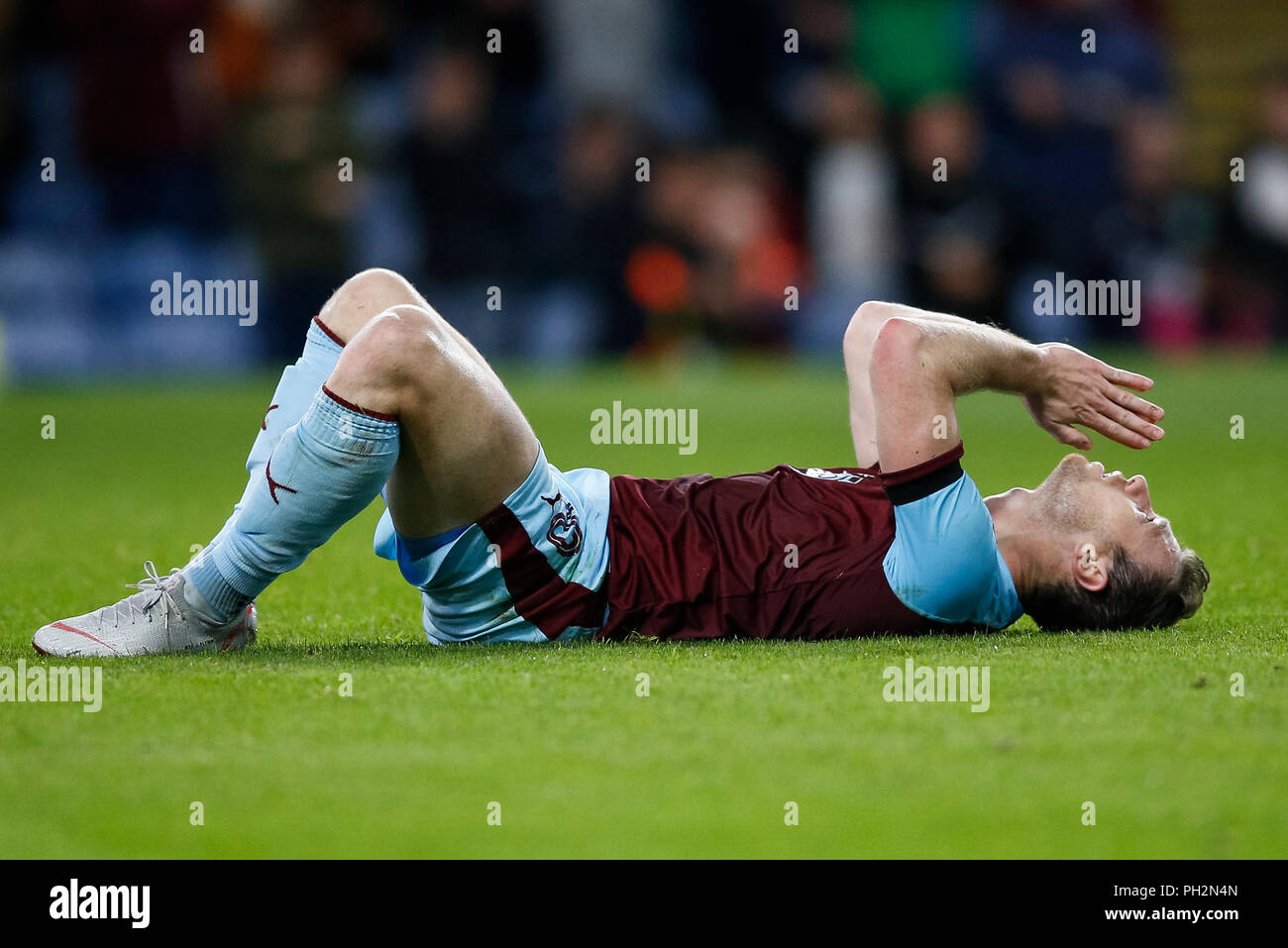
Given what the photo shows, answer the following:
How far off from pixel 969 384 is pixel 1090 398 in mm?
305

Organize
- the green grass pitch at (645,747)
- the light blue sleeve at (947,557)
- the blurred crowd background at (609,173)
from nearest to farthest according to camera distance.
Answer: the green grass pitch at (645,747) → the light blue sleeve at (947,557) → the blurred crowd background at (609,173)

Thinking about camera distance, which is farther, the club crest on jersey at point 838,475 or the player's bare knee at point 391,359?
the club crest on jersey at point 838,475

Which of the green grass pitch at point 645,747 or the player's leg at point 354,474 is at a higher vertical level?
the player's leg at point 354,474

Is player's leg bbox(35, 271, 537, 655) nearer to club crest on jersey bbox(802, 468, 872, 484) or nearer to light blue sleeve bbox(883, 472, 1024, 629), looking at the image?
club crest on jersey bbox(802, 468, 872, 484)

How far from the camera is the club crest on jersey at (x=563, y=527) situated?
4.00 meters

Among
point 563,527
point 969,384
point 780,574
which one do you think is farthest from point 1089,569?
point 563,527

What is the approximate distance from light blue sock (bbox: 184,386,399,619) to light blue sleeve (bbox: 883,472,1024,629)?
116cm

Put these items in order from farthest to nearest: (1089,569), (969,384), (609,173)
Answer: (609,173) < (1089,569) < (969,384)

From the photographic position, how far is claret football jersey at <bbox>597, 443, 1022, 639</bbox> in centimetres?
412

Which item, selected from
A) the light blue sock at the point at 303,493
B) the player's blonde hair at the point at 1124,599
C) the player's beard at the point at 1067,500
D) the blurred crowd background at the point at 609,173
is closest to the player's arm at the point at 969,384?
the player's beard at the point at 1067,500

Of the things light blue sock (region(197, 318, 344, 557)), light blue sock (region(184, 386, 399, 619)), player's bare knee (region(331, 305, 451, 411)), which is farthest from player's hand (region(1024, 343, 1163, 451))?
light blue sock (region(197, 318, 344, 557))

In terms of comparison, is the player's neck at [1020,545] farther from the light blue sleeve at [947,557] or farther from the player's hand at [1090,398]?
the player's hand at [1090,398]

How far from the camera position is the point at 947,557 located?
3955mm

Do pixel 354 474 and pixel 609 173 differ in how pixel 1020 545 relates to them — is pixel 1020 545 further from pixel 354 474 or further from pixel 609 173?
pixel 609 173
